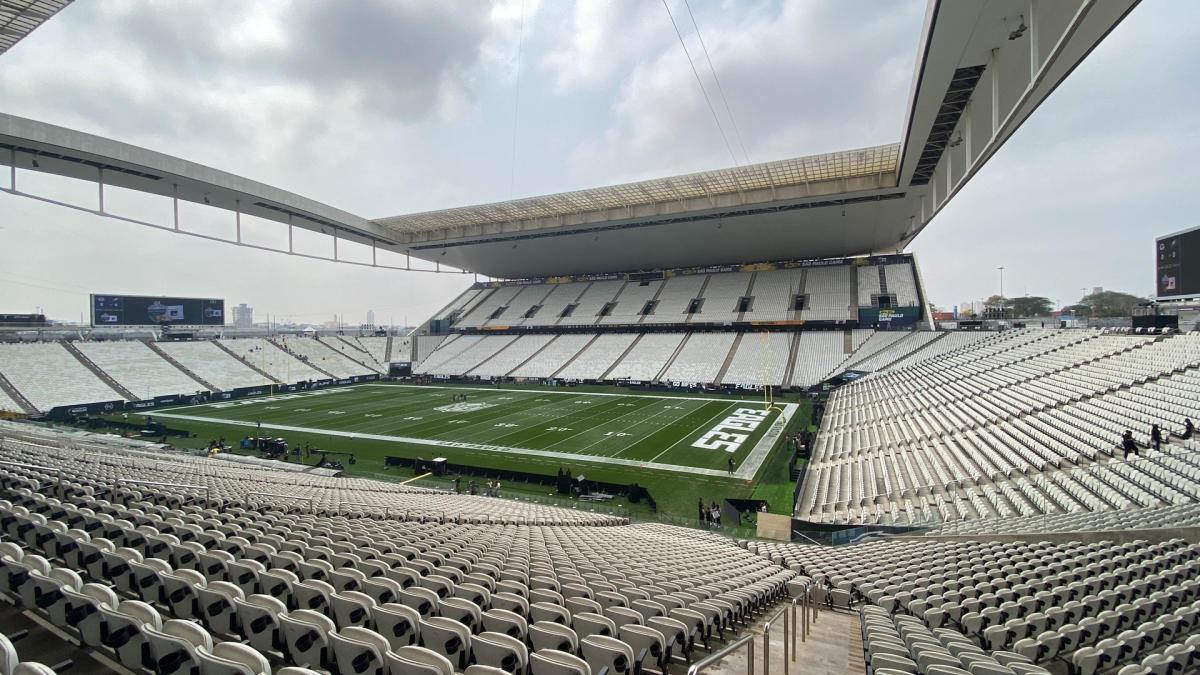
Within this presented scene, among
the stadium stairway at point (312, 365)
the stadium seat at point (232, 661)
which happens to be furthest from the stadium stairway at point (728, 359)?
the stadium seat at point (232, 661)

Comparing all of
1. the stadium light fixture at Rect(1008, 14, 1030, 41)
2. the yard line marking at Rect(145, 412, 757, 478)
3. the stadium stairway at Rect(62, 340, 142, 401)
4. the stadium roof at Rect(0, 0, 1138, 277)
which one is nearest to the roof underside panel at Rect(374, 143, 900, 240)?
the stadium roof at Rect(0, 0, 1138, 277)

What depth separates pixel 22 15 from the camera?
849cm

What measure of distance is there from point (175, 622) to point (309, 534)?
4.85 m

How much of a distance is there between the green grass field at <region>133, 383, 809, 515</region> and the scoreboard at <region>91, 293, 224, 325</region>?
17.1 m

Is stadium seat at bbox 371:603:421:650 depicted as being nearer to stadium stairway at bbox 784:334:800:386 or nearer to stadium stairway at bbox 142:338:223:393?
stadium stairway at bbox 784:334:800:386

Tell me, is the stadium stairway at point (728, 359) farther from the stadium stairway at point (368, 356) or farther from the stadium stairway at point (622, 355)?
the stadium stairway at point (368, 356)

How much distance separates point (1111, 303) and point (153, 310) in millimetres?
115810

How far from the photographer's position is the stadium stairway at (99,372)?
129 ft

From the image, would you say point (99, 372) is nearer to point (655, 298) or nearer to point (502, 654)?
point (655, 298)

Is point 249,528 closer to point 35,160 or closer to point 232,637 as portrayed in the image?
point 232,637

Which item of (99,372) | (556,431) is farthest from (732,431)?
(99,372)

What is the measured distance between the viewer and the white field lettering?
2588 cm

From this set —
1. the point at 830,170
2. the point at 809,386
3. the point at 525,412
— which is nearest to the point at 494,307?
the point at 525,412

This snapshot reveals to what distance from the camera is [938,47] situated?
1500cm
